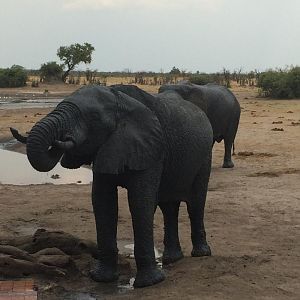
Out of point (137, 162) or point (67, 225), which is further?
point (67, 225)

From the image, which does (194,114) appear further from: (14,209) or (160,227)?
(14,209)

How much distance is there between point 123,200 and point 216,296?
477 centimetres

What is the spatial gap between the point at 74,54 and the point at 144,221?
57014 millimetres

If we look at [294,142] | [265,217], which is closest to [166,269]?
[265,217]

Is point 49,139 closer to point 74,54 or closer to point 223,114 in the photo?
point 223,114

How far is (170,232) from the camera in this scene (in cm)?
609

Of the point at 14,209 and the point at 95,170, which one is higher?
the point at 95,170

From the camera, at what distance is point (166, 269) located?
5922 millimetres

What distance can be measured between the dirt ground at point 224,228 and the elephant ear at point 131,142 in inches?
44.4

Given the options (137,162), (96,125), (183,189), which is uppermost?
(96,125)

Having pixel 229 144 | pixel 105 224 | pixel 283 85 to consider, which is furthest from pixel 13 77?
pixel 105 224

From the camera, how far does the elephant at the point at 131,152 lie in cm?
452

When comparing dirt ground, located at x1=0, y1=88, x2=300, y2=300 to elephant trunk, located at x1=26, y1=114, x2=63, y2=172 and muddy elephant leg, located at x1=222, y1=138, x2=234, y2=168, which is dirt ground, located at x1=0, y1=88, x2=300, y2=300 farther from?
elephant trunk, located at x1=26, y1=114, x2=63, y2=172

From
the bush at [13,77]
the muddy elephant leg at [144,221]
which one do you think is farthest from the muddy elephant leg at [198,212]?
the bush at [13,77]
